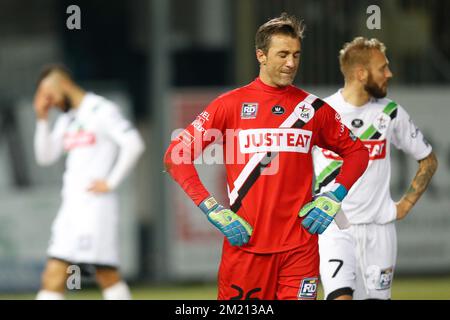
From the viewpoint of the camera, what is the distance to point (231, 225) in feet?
27.5

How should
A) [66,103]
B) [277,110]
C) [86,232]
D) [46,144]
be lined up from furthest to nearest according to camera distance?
[46,144] < [66,103] < [86,232] < [277,110]

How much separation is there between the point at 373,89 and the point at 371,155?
485 millimetres

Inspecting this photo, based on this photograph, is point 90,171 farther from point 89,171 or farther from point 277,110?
point 277,110

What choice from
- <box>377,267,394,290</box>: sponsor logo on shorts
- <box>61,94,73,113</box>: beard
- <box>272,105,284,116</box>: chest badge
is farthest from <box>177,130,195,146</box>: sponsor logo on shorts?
<box>61,94,73,113</box>: beard

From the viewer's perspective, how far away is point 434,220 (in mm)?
18203

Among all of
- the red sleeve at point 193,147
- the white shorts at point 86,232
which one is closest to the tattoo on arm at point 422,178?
the red sleeve at point 193,147

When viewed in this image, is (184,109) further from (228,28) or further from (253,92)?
(253,92)

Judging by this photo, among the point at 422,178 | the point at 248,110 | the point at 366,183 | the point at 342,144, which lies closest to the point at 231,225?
the point at 248,110

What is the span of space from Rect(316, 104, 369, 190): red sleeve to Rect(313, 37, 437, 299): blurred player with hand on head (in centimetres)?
101

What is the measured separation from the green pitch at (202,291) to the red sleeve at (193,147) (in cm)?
711

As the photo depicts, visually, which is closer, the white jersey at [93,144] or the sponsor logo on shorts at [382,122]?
the sponsor logo on shorts at [382,122]

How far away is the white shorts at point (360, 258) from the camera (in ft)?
32.8

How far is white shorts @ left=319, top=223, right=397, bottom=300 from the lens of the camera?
9.98 metres

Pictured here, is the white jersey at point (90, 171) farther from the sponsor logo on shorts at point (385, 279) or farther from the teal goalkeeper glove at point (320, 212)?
the teal goalkeeper glove at point (320, 212)
